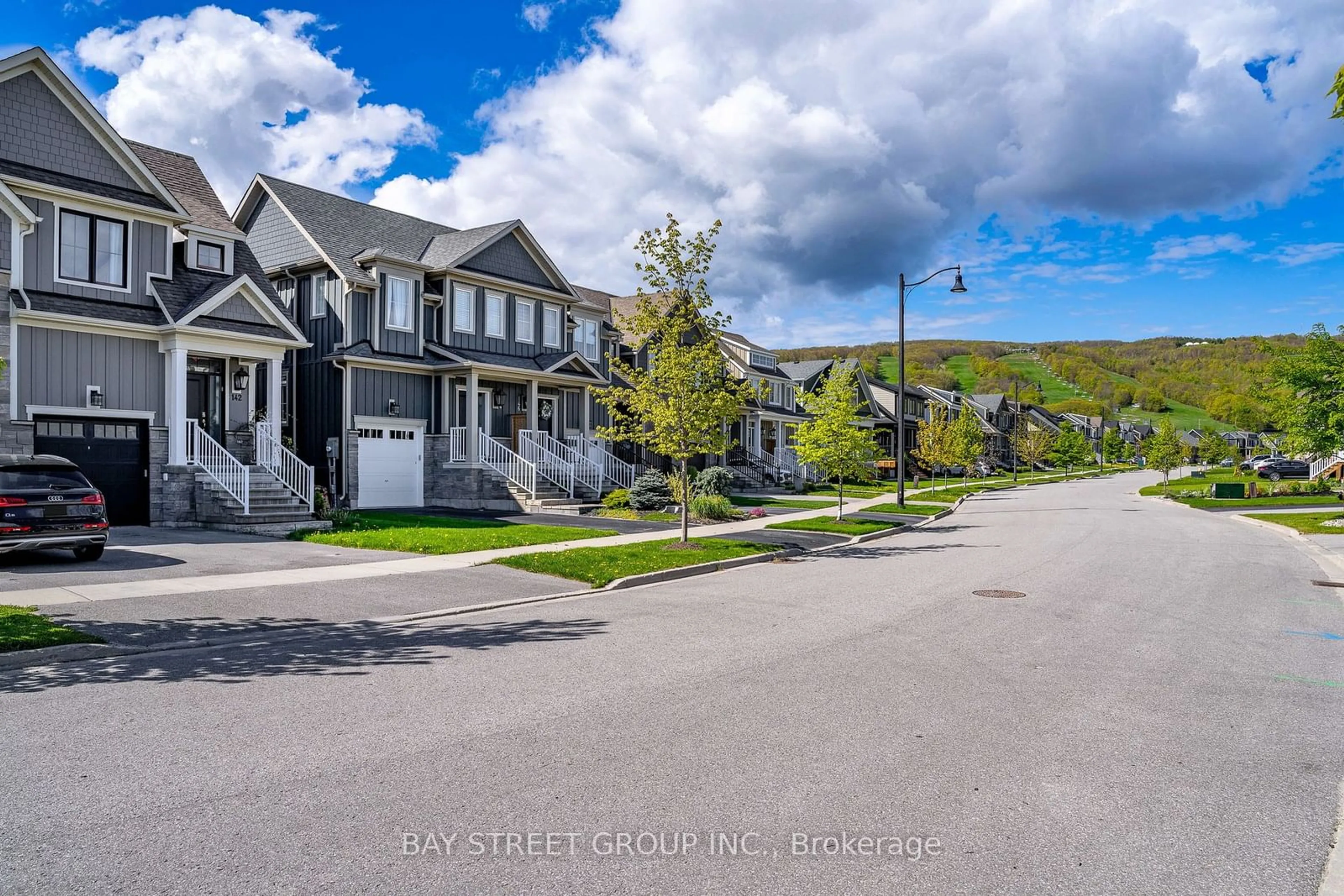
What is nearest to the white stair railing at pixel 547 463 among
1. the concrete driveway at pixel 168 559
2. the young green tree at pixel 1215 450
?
the concrete driveway at pixel 168 559

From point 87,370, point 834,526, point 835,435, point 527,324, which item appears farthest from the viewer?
point 527,324

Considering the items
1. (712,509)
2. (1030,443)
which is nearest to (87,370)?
(712,509)

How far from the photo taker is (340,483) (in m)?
26.1

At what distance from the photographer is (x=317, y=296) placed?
27328 millimetres

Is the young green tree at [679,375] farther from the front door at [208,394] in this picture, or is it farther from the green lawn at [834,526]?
the front door at [208,394]

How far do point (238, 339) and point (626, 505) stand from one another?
11.5 m

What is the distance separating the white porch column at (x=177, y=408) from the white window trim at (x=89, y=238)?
1918 mm

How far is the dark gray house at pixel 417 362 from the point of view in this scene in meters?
26.6

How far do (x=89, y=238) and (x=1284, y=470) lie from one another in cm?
7598

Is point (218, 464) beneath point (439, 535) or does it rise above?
above

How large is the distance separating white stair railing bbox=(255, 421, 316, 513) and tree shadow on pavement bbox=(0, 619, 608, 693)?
1217 centimetres

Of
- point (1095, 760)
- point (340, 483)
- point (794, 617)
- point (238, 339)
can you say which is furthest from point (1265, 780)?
point (340, 483)

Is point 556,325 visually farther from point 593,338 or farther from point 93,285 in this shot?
point 93,285

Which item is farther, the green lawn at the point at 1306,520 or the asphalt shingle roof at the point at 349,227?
the asphalt shingle roof at the point at 349,227
